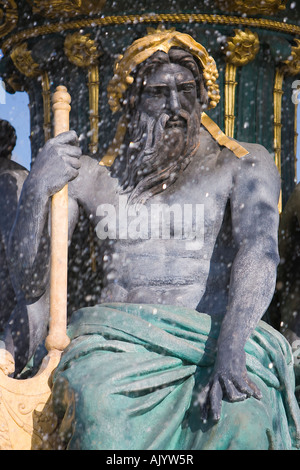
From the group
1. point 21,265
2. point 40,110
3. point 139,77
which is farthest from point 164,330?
point 40,110

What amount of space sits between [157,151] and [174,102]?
272 mm

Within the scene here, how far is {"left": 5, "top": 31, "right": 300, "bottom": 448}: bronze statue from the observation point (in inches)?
330

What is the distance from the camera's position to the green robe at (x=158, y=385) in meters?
7.64

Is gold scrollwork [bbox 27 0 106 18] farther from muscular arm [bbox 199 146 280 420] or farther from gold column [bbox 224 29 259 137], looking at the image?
muscular arm [bbox 199 146 280 420]

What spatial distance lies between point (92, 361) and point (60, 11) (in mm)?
2772

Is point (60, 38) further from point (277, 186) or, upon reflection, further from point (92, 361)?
point (92, 361)

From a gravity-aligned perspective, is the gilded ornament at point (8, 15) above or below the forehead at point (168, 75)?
above

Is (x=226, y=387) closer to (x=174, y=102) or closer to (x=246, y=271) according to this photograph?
(x=246, y=271)

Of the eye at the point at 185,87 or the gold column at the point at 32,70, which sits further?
the gold column at the point at 32,70

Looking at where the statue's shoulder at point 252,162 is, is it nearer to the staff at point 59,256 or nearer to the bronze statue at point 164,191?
the bronze statue at point 164,191

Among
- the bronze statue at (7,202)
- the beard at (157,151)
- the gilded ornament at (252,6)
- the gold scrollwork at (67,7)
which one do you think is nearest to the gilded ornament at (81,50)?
the gold scrollwork at (67,7)

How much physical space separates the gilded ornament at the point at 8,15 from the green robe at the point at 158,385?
2.43 meters

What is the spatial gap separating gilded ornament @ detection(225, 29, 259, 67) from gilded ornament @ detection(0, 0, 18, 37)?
129 centimetres

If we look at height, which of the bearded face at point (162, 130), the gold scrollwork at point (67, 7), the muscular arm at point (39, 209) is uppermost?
the gold scrollwork at point (67, 7)
